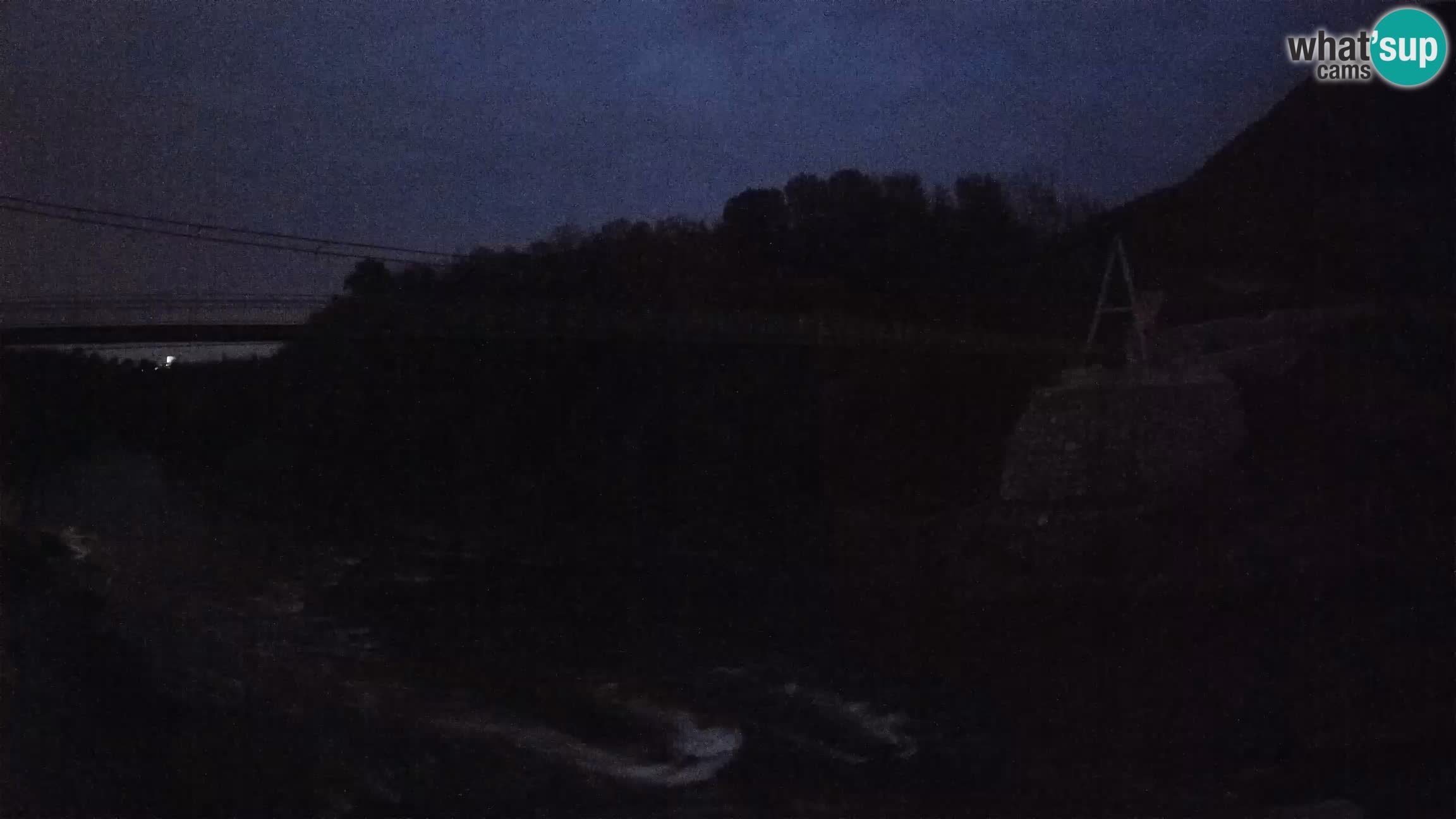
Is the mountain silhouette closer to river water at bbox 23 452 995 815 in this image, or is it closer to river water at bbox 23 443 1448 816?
river water at bbox 23 443 1448 816

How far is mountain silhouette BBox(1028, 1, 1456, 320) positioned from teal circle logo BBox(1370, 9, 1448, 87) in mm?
574

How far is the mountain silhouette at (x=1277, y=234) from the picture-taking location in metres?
6.54

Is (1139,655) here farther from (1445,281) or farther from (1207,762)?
(1445,281)

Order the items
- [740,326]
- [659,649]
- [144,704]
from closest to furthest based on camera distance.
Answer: [144,704]
[659,649]
[740,326]

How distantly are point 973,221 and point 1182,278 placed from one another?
4.01 ft

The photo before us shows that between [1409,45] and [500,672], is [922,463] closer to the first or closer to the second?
[500,672]

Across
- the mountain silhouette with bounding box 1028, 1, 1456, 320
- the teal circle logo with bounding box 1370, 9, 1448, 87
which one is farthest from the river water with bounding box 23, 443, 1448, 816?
the teal circle logo with bounding box 1370, 9, 1448, 87

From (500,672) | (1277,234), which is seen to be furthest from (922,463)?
(500,672)

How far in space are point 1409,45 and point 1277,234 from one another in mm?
1359

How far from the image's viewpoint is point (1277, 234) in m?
6.97

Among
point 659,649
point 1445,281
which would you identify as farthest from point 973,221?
point 659,649

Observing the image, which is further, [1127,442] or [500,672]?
[1127,442]

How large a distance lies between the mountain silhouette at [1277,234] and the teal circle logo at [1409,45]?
1.88ft

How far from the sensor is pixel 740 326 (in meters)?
6.72
